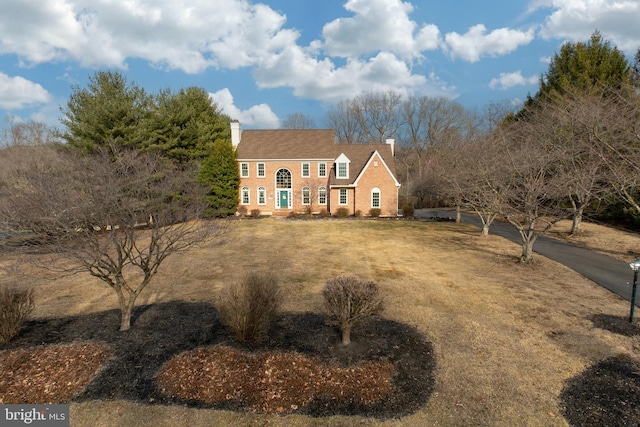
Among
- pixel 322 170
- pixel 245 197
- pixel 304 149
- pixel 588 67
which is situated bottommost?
pixel 245 197

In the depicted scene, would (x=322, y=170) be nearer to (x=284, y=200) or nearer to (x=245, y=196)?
(x=284, y=200)

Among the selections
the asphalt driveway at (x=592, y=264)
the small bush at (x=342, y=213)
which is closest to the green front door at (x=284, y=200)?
the small bush at (x=342, y=213)

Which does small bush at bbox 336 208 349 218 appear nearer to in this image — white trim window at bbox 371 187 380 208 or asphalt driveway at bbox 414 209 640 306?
white trim window at bbox 371 187 380 208

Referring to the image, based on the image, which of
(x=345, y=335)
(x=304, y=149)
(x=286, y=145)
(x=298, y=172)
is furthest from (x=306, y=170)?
(x=345, y=335)

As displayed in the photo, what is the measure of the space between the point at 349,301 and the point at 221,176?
87.8 ft

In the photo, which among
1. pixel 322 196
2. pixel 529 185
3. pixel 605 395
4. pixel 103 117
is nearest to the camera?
pixel 605 395

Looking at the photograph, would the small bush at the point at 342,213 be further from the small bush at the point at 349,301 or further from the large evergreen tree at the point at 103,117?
the small bush at the point at 349,301

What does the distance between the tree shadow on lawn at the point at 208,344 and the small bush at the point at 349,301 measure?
589mm

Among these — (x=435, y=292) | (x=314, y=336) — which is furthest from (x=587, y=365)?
(x=314, y=336)

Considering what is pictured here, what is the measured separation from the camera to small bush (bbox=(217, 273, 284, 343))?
22.6ft

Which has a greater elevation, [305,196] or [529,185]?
[529,185]

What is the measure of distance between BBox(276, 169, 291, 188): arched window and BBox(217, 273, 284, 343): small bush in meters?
27.3

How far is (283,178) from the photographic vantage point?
113 feet

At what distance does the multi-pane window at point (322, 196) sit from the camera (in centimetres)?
3378
